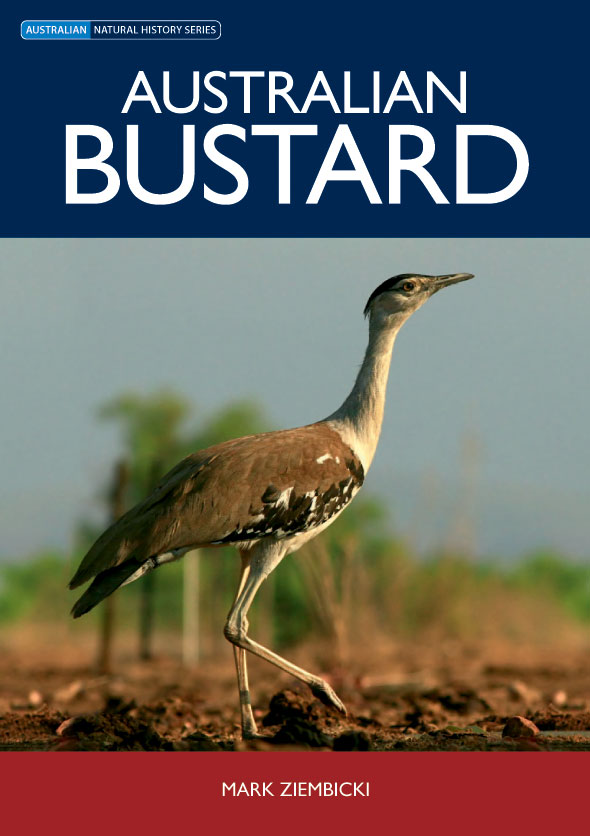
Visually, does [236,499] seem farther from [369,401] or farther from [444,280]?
[444,280]

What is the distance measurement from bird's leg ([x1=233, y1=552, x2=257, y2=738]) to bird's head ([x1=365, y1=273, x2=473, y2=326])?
200cm

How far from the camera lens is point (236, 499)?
719 centimetres

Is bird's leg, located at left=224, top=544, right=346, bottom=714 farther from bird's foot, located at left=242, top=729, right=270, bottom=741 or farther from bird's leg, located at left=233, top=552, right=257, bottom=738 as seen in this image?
bird's foot, located at left=242, top=729, right=270, bottom=741

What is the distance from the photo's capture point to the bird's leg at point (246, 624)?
7250 mm

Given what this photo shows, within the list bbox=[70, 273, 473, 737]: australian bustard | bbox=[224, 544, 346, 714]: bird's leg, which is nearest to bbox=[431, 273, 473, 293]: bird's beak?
bbox=[70, 273, 473, 737]: australian bustard

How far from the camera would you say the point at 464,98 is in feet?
27.1

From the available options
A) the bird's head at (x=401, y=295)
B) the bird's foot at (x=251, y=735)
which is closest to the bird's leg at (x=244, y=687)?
the bird's foot at (x=251, y=735)

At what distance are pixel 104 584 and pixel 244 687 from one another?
3.75ft

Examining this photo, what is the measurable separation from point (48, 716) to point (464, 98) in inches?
211

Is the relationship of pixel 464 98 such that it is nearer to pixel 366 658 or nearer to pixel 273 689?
pixel 273 689

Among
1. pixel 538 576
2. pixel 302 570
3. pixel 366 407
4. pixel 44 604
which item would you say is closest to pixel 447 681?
pixel 302 570

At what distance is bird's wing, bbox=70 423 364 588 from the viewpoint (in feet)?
23.3

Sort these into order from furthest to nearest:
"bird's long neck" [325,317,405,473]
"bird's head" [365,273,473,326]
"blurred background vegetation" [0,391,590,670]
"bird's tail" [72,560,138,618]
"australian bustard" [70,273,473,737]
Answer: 1. "blurred background vegetation" [0,391,590,670]
2. "bird's head" [365,273,473,326]
3. "bird's long neck" [325,317,405,473]
4. "australian bustard" [70,273,473,737]
5. "bird's tail" [72,560,138,618]

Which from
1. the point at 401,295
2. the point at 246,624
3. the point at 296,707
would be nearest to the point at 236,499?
the point at 246,624
